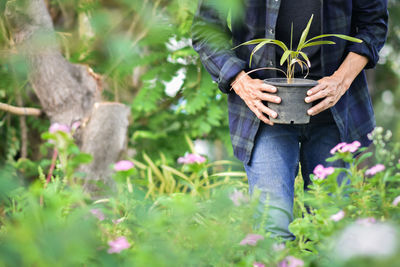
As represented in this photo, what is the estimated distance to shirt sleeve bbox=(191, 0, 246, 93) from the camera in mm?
1997

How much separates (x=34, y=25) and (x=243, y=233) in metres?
2.62

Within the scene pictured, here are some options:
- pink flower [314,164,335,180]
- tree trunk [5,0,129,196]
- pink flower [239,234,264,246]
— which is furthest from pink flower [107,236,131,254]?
tree trunk [5,0,129,196]

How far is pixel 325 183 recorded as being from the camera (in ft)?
5.06

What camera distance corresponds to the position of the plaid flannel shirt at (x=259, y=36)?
78.6 inches

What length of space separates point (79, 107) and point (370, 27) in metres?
2.40

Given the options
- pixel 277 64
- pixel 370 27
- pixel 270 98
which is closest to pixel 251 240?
pixel 270 98

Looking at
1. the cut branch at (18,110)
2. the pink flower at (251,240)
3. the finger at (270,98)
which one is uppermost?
the finger at (270,98)

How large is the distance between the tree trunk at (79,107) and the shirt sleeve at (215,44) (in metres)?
1.70

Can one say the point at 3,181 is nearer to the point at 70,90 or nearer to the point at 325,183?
the point at 325,183

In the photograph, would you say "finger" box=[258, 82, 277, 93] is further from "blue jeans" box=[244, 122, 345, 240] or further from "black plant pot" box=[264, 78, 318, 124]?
"blue jeans" box=[244, 122, 345, 240]

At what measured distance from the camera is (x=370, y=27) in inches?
82.1

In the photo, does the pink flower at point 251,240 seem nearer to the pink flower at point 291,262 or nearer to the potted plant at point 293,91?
the pink flower at point 291,262

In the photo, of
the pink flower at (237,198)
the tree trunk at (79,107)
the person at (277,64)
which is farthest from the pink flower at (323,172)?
the tree trunk at (79,107)

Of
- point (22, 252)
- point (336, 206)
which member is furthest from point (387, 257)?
point (22, 252)
